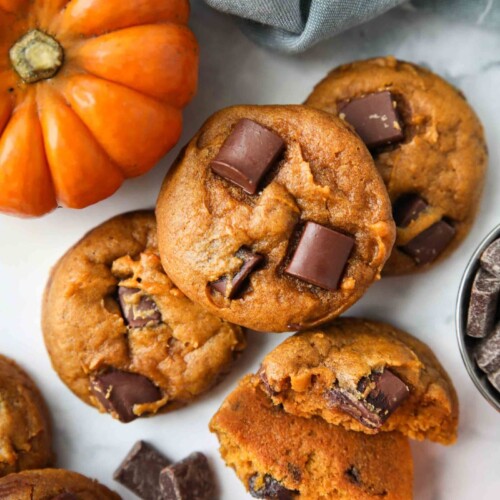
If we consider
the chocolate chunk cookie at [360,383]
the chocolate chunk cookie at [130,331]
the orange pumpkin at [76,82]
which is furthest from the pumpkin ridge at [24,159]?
the chocolate chunk cookie at [360,383]

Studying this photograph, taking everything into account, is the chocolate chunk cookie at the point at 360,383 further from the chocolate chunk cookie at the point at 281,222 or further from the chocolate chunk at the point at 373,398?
the chocolate chunk cookie at the point at 281,222

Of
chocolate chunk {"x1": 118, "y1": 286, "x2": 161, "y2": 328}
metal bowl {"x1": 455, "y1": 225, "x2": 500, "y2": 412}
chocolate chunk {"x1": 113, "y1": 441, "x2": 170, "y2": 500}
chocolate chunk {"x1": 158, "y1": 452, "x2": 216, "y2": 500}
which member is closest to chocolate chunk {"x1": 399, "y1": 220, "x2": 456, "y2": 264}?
metal bowl {"x1": 455, "y1": 225, "x2": 500, "y2": 412}

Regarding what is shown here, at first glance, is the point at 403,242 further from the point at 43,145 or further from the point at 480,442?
the point at 43,145

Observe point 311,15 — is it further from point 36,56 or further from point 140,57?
point 36,56

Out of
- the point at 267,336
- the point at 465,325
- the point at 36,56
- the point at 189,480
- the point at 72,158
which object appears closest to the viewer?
the point at 36,56

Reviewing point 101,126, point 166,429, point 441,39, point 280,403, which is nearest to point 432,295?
point 280,403

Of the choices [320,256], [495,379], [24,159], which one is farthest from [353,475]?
[24,159]
